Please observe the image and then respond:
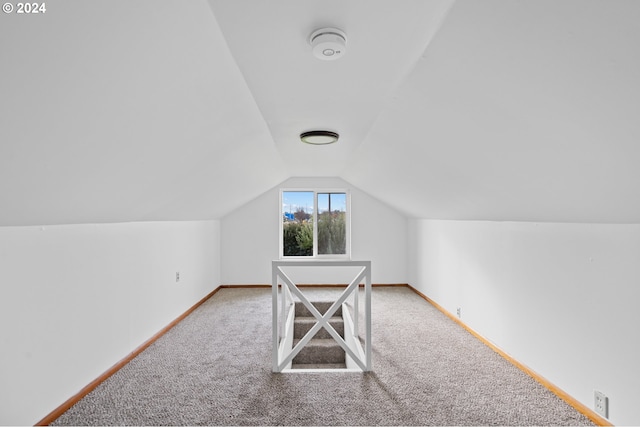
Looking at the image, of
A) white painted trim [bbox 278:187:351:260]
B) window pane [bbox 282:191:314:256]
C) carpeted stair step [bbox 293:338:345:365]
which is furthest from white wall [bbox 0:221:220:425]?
window pane [bbox 282:191:314:256]

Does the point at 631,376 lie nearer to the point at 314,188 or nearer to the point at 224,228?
the point at 314,188

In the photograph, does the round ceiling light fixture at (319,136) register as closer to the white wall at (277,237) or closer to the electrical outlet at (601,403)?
the electrical outlet at (601,403)

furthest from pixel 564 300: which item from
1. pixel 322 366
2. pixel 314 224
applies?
pixel 314 224

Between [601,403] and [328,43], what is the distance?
2464 millimetres

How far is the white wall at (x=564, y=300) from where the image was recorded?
5.65 feet

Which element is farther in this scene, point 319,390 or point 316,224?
point 316,224

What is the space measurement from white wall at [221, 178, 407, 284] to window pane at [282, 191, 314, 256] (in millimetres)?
205

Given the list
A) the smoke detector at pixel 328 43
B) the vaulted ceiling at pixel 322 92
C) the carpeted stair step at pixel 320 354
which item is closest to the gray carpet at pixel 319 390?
the carpeted stair step at pixel 320 354

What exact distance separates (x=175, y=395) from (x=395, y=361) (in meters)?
1.72

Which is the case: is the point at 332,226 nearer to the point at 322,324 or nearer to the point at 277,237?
the point at 277,237

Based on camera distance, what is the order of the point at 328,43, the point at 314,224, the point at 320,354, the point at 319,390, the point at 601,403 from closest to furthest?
the point at 328,43 → the point at 601,403 → the point at 319,390 → the point at 320,354 → the point at 314,224

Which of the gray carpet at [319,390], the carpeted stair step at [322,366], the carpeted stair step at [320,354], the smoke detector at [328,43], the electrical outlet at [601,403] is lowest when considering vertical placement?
the carpeted stair step at [322,366]

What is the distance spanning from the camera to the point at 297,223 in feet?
19.2

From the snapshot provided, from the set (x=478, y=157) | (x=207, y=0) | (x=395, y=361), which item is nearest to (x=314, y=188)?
(x=395, y=361)
